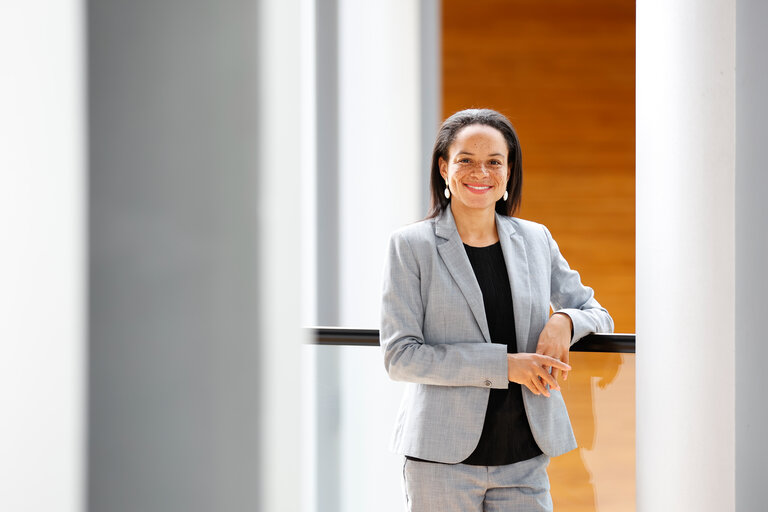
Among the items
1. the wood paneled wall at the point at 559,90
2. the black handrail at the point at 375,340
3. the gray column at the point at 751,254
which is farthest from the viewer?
the wood paneled wall at the point at 559,90

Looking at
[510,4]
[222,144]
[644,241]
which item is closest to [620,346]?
[644,241]

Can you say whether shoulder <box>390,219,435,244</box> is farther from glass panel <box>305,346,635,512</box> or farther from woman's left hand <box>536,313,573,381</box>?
glass panel <box>305,346,635,512</box>

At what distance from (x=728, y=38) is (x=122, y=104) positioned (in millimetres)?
1422

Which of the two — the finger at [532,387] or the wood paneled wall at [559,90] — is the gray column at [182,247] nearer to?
the finger at [532,387]

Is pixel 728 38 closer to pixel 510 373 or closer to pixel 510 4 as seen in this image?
pixel 510 373

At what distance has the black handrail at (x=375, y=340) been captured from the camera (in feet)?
6.51

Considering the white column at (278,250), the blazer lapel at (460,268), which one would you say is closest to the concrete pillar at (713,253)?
the blazer lapel at (460,268)

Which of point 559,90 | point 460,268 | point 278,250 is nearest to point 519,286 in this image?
point 460,268

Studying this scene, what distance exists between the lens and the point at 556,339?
172 cm

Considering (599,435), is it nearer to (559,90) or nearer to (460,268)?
(460,268)

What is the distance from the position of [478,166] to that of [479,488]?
2.41 feet

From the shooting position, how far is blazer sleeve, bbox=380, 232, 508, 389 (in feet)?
5.42

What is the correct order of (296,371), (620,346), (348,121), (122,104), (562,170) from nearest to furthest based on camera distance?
(122,104) < (620,346) < (296,371) < (348,121) < (562,170)

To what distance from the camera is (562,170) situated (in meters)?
5.69
